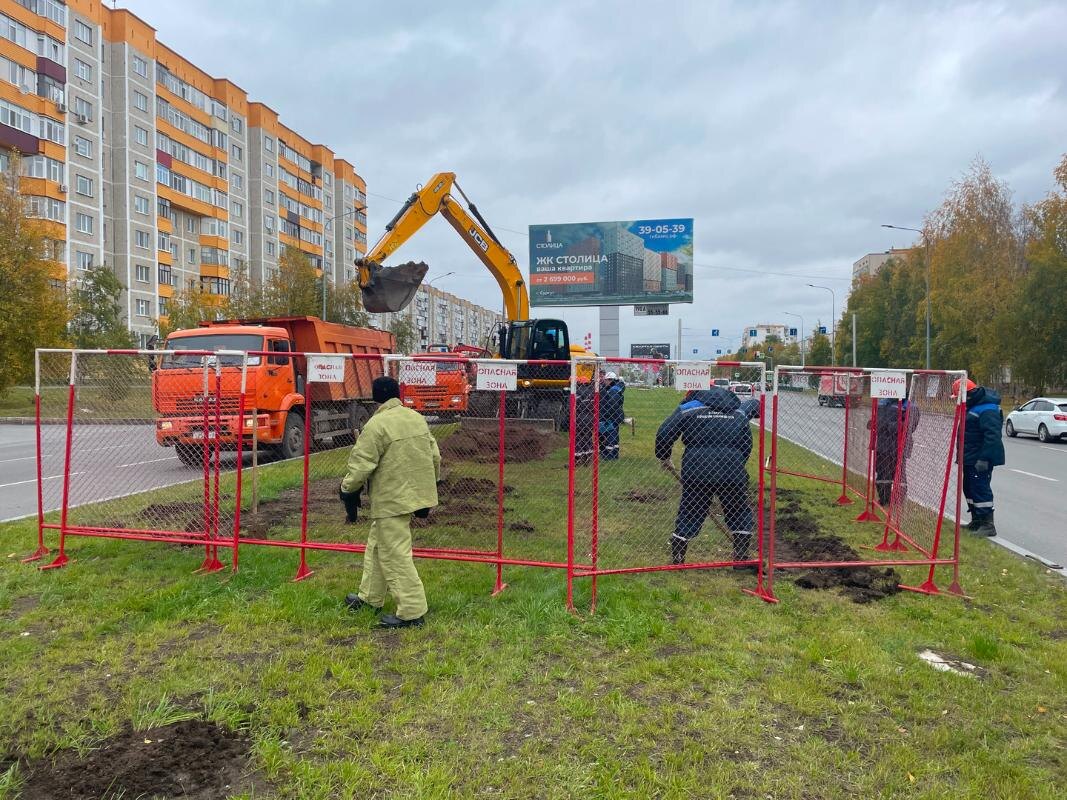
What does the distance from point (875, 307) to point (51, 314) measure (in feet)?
211

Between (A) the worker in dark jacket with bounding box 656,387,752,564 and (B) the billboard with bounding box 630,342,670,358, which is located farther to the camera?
(B) the billboard with bounding box 630,342,670,358

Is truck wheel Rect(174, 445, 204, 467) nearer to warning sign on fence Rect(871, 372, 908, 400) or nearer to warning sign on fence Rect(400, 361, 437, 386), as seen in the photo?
warning sign on fence Rect(400, 361, 437, 386)

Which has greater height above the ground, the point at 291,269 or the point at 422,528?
the point at 291,269

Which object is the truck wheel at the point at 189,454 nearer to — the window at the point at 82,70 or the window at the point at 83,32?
the window at the point at 82,70

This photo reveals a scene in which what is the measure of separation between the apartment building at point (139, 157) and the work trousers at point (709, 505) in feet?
97.7

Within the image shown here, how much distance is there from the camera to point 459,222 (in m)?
18.8

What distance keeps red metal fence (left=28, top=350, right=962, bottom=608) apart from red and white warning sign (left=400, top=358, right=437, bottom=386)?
0.05 ft

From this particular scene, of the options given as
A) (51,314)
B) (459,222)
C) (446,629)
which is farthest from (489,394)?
(51,314)

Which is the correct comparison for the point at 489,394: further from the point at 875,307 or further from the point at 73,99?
the point at 875,307

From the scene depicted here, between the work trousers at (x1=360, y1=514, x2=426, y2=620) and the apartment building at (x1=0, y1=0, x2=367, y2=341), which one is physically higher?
the apartment building at (x1=0, y1=0, x2=367, y2=341)

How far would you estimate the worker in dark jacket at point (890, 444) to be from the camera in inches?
284

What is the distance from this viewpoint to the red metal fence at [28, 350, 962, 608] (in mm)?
5820

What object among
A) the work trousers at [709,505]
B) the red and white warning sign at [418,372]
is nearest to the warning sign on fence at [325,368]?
the red and white warning sign at [418,372]

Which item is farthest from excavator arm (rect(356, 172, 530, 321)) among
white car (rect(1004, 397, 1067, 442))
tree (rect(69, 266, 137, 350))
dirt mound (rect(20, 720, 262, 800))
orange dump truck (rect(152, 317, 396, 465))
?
tree (rect(69, 266, 137, 350))
